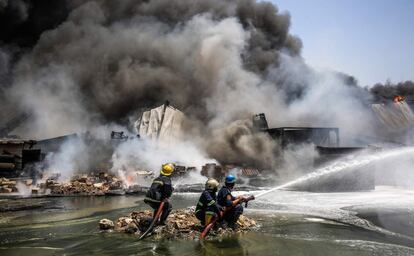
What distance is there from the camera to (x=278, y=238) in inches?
302

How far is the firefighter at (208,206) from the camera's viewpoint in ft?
25.9

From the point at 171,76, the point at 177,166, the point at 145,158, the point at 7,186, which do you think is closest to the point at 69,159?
the point at 145,158

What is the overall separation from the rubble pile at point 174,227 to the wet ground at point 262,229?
1.04 feet

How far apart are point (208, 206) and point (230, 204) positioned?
0.50 meters

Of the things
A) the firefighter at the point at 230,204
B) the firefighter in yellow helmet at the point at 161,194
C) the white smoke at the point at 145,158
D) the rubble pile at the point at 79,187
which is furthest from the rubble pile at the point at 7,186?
the firefighter at the point at 230,204

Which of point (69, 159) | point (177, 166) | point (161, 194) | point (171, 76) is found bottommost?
point (161, 194)

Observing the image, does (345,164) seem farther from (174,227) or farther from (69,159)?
(69,159)

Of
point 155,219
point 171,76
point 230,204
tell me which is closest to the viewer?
point 155,219

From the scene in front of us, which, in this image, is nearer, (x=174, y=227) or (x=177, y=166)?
(x=174, y=227)

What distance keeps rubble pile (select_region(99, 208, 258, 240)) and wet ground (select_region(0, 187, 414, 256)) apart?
317 millimetres

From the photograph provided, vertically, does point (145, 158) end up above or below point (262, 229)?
above

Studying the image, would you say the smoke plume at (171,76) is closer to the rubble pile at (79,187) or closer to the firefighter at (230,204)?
the rubble pile at (79,187)

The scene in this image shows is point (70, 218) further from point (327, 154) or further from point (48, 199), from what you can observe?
point (327, 154)

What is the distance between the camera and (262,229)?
337 inches
